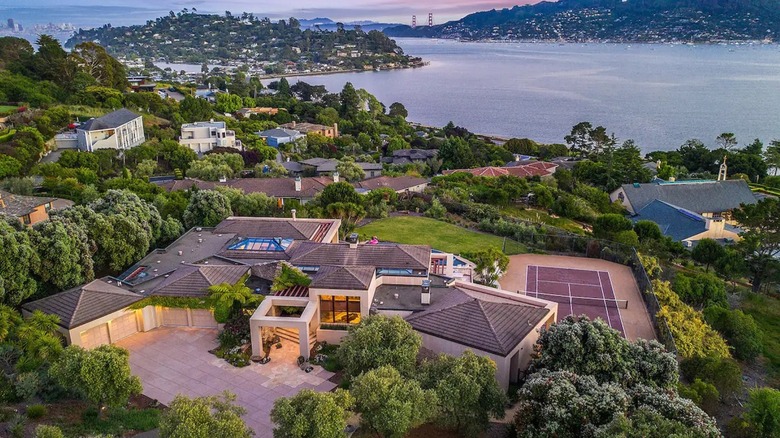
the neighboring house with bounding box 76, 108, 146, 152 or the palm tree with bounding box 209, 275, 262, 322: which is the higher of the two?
the neighboring house with bounding box 76, 108, 146, 152

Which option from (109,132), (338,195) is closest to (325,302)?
(338,195)

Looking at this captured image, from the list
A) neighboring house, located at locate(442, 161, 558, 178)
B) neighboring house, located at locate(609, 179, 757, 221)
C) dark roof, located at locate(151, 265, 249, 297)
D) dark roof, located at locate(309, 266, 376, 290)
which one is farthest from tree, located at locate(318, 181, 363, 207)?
neighboring house, located at locate(609, 179, 757, 221)

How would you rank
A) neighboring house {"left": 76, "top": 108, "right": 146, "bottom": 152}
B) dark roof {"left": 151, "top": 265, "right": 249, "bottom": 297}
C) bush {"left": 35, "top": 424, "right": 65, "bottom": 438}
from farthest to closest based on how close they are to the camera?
neighboring house {"left": 76, "top": 108, "right": 146, "bottom": 152} < dark roof {"left": 151, "top": 265, "right": 249, "bottom": 297} < bush {"left": 35, "top": 424, "right": 65, "bottom": 438}

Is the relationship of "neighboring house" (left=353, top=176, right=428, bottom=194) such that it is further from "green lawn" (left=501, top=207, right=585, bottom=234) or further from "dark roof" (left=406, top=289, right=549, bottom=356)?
"dark roof" (left=406, top=289, right=549, bottom=356)

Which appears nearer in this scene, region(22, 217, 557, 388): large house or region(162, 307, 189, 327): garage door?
region(22, 217, 557, 388): large house

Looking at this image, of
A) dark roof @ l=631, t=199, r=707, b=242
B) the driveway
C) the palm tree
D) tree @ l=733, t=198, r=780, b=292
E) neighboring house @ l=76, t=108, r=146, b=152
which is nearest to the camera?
the driveway

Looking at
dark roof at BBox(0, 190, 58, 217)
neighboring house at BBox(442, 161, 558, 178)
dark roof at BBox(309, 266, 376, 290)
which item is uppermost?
dark roof at BBox(0, 190, 58, 217)
